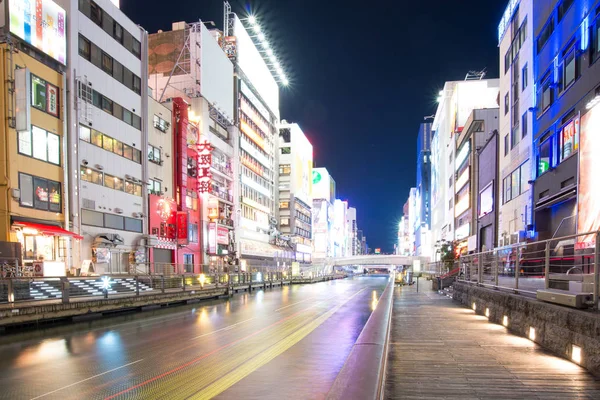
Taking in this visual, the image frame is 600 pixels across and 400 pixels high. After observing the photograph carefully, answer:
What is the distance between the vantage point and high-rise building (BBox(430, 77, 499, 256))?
6844cm

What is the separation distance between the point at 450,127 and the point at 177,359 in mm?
73868

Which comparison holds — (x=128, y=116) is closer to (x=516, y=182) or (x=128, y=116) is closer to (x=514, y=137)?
(x=514, y=137)

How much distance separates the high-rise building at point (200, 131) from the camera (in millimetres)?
46438

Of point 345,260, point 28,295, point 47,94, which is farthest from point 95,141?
point 345,260

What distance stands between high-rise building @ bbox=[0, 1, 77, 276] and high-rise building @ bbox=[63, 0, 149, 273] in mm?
743

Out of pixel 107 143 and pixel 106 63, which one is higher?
pixel 106 63

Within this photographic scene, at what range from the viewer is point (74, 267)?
2814 cm

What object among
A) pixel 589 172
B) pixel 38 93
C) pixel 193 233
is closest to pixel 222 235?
pixel 193 233

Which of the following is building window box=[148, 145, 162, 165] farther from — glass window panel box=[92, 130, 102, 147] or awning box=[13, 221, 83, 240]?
awning box=[13, 221, 83, 240]

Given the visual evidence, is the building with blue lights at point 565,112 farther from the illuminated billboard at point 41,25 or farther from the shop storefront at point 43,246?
the illuminated billboard at point 41,25

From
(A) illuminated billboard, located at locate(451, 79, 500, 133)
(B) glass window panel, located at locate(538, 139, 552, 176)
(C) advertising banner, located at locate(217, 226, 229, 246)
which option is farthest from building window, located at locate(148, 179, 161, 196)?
(A) illuminated billboard, located at locate(451, 79, 500, 133)

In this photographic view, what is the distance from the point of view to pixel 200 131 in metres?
50.1

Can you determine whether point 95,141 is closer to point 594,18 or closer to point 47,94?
point 47,94

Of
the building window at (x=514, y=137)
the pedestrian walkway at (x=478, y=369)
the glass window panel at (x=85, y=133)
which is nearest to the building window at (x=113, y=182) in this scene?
the glass window panel at (x=85, y=133)
